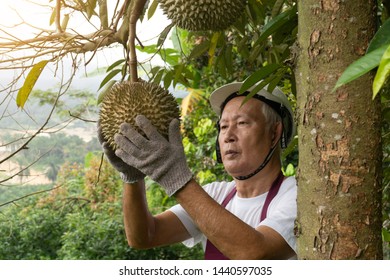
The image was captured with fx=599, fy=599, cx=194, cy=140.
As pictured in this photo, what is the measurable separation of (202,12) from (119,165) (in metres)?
0.33

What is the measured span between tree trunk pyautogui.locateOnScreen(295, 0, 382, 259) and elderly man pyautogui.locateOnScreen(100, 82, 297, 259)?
0.75 ft

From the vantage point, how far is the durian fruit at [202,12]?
3.72 feet

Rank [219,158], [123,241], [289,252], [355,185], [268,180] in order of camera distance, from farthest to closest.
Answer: [123,241] → [219,158] → [268,180] → [289,252] → [355,185]

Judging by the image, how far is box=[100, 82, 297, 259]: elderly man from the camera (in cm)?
104

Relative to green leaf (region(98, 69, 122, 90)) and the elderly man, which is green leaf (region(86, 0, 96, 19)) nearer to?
green leaf (region(98, 69, 122, 90))

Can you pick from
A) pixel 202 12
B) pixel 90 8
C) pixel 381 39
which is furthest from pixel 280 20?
pixel 381 39

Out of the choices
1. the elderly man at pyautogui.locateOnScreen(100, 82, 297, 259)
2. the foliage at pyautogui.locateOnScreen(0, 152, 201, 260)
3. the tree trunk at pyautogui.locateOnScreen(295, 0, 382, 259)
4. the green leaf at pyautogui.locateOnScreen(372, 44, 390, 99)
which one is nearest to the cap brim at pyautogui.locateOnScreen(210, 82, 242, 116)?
the elderly man at pyautogui.locateOnScreen(100, 82, 297, 259)

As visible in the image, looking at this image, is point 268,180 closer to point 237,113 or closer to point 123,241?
point 237,113

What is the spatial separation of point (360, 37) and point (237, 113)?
632 mm

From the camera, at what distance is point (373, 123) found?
2.90 ft

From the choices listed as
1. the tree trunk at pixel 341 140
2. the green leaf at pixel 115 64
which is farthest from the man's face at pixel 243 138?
the tree trunk at pixel 341 140

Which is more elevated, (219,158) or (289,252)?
(219,158)

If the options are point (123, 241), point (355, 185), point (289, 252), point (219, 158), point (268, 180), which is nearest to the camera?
point (355, 185)

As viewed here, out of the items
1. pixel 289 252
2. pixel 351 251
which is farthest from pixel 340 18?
pixel 289 252
